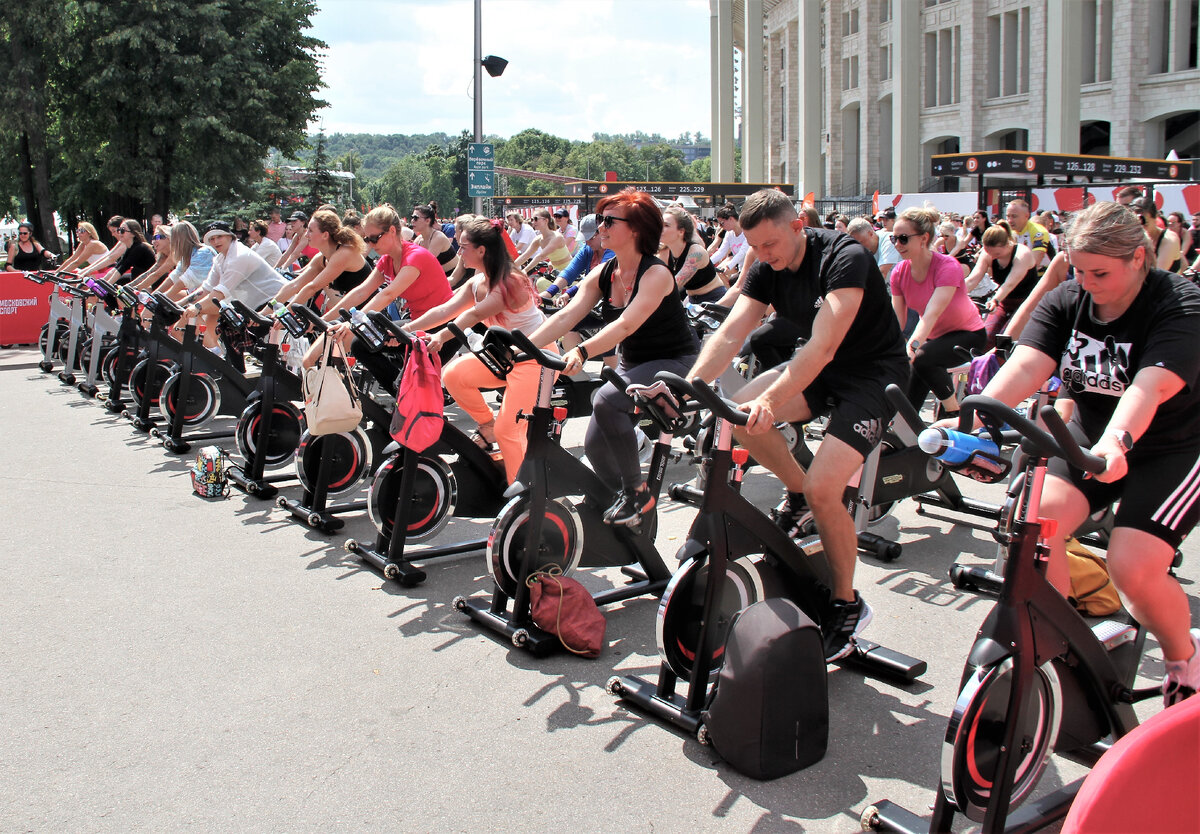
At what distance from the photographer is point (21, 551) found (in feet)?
20.0

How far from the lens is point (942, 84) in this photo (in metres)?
55.3

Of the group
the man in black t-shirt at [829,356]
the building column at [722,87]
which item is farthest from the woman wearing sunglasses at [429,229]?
the building column at [722,87]

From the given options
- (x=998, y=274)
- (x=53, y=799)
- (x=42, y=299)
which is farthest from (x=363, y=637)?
(x=42, y=299)

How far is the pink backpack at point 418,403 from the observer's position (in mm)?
5234

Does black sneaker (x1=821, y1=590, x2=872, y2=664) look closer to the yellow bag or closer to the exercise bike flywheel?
the exercise bike flywheel

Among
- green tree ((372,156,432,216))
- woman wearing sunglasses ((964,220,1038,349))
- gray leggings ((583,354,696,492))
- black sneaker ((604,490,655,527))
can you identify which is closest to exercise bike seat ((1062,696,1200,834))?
black sneaker ((604,490,655,527))

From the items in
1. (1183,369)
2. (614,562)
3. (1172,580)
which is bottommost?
(614,562)

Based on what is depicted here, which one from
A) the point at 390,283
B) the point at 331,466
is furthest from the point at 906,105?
the point at 331,466

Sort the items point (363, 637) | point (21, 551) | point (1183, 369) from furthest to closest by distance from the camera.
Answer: point (21, 551)
point (363, 637)
point (1183, 369)

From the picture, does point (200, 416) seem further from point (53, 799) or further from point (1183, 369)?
point (1183, 369)

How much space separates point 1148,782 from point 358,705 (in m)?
3.07

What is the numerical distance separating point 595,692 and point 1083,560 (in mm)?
2540

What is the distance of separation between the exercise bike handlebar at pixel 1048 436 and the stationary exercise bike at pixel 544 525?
1791 millimetres

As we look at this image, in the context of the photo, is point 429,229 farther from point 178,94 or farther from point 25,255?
point 178,94
